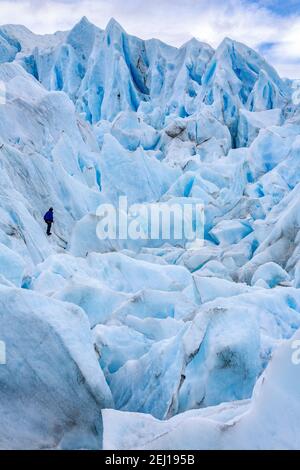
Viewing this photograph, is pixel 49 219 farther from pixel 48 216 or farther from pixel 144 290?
pixel 144 290

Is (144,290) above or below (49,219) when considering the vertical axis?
above

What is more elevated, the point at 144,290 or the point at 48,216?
the point at 144,290

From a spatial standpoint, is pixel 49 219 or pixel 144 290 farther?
pixel 49 219

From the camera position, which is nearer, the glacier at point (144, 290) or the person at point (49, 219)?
the glacier at point (144, 290)

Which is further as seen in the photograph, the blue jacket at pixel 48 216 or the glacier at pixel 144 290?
the blue jacket at pixel 48 216

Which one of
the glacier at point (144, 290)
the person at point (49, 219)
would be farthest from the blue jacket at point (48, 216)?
the glacier at point (144, 290)

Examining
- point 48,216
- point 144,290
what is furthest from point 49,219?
point 144,290

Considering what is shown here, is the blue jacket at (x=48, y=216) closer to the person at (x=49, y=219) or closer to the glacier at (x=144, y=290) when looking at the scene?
the person at (x=49, y=219)

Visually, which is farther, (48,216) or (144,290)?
(48,216)
